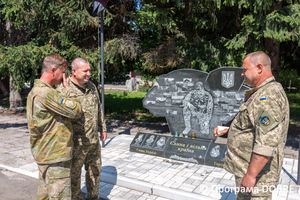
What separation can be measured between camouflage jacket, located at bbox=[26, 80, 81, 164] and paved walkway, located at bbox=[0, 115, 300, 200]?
1.66 m

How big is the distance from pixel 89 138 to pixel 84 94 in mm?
614

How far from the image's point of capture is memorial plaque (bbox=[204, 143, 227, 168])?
4898 mm

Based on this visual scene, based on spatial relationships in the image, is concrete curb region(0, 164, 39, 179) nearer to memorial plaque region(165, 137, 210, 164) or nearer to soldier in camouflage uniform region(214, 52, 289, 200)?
memorial plaque region(165, 137, 210, 164)

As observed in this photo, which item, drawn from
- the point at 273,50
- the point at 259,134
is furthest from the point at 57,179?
the point at 273,50

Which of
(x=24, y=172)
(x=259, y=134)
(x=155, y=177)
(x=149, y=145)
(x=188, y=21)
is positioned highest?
(x=188, y=21)

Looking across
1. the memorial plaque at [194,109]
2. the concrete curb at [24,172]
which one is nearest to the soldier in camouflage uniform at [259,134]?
the memorial plaque at [194,109]

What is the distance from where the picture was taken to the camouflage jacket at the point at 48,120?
98.9 inches

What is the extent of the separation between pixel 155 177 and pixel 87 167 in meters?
1.51

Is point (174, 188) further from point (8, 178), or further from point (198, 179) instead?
point (8, 178)

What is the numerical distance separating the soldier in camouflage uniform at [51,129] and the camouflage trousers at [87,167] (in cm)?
49

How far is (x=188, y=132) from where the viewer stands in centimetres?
620

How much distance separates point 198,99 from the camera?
6.07 m

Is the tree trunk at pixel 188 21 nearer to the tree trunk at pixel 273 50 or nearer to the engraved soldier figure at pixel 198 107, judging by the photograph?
the tree trunk at pixel 273 50

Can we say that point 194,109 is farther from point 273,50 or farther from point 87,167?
point 87,167
